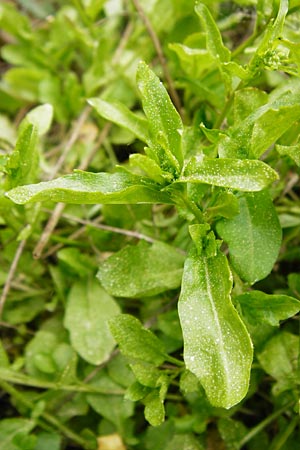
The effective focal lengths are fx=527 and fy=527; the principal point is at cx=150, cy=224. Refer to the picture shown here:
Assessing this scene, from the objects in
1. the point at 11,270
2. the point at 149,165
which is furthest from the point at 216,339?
the point at 11,270

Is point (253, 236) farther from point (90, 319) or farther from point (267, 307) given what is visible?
point (90, 319)

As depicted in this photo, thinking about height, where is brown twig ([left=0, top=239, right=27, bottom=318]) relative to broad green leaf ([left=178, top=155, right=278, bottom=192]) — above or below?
below

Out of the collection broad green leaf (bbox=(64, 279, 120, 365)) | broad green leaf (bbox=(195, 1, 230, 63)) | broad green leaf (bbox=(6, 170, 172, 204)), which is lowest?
broad green leaf (bbox=(64, 279, 120, 365))

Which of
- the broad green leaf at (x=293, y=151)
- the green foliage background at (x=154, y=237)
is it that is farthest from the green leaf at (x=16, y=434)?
the broad green leaf at (x=293, y=151)

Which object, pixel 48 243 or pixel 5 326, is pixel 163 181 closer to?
pixel 48 243

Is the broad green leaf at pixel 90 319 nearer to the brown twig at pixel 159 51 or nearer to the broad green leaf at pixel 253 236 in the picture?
the broad green leaf at pixel 253 236

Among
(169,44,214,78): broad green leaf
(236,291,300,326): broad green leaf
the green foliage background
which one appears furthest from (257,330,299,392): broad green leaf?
(169,44,214,78): broad green leaf

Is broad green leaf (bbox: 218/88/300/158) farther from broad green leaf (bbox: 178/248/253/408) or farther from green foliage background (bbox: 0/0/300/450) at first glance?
broad green leaf (bbox: 178/248/253/408)
